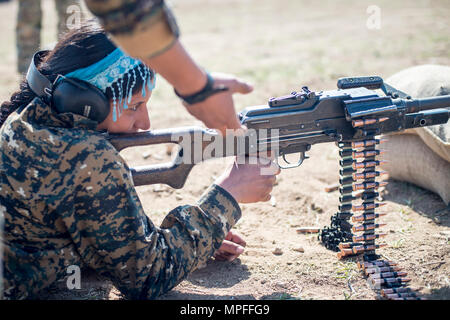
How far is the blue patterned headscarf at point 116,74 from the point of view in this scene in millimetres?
2938

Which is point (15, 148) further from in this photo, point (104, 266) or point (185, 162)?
point (185, 162)

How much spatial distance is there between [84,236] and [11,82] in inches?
353

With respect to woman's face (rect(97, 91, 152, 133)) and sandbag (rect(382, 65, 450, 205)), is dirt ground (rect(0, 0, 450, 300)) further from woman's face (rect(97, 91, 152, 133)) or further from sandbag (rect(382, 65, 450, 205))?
woman's face (rect(97, 91, 152, 133))

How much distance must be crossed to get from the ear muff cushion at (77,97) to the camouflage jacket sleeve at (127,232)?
9.8 inches

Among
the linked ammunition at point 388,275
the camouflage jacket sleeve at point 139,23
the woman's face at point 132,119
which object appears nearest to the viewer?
the camouflage jacket sleeve at point 139,23

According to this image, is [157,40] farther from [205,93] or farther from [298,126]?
[298,126]

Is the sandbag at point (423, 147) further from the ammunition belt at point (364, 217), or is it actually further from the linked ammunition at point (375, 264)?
the linked ammunition at point (375, 264)

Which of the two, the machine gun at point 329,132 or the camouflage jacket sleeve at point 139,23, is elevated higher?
the camouflage jacket sleeve at point 139,23

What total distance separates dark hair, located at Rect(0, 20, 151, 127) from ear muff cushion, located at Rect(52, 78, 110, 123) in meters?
0.11

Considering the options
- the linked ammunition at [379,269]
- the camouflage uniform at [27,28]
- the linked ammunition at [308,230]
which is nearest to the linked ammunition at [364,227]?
the linked ammunition at [379,269]

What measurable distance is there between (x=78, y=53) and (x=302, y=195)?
3101mm

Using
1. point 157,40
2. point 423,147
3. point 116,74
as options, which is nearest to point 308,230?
point 423,147

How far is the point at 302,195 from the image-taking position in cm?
526
